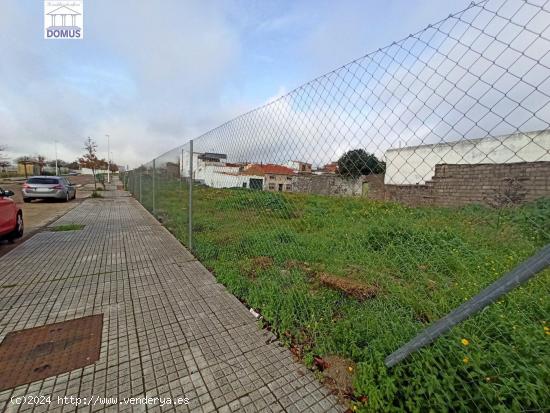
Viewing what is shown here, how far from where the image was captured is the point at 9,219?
5.26 meters

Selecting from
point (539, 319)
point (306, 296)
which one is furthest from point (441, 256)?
point (306, 296)

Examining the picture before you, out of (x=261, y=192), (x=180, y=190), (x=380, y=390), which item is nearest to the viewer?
(x=380, y=390)

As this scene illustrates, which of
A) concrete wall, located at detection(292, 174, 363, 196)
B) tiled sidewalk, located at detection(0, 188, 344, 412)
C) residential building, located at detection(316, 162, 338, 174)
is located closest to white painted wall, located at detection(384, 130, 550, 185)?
concrete wall, located at detection(292, 174, 363, 196)

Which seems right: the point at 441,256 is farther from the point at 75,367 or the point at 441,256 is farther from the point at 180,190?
the point at 180,190

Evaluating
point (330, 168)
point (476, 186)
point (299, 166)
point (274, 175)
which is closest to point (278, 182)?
point (274, 175)

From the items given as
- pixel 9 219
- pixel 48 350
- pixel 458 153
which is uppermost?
pixel 458 153

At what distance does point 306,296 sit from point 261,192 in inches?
58.9

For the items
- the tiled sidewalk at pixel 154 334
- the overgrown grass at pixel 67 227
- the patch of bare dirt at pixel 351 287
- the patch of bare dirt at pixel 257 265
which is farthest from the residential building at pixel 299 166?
the overgrown grass at pixel 67 227

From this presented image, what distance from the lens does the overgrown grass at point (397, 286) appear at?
5.52 ft

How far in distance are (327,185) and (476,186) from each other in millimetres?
2221

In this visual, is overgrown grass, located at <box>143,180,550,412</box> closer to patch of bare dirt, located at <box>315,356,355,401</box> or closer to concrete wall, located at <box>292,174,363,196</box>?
patch of bare dirt, located at <box>315,356,355,401</box>

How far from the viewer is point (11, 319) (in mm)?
2605

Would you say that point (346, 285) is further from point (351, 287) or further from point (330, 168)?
point (330, 168)

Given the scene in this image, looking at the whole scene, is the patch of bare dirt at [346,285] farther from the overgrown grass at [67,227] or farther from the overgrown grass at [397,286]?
the overgrown grass at [67,227]
